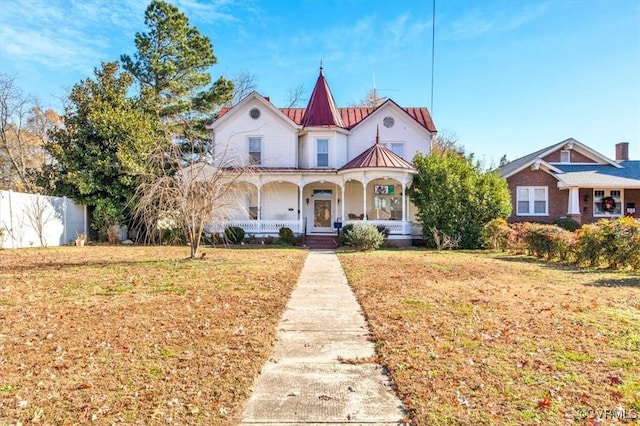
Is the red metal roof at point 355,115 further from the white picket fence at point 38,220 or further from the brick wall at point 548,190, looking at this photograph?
the white picket fence at point 38,220

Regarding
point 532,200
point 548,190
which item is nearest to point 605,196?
point 548,190

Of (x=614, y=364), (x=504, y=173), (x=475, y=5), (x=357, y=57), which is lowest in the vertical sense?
(x=614, y=364)

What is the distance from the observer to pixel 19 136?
115 ft

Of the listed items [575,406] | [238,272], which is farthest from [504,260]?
[575,406]

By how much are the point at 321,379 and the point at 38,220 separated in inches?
783

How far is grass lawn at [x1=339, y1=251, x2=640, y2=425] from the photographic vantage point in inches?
151

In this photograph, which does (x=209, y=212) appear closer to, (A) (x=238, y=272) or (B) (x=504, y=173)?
(A) (x=238, y=272)

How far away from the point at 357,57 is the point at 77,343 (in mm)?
27131

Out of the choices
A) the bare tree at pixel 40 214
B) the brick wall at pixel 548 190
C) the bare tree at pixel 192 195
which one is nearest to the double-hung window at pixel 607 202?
the brick wall at pixel 548 190

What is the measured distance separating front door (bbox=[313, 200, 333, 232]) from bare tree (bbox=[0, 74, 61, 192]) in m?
22.9

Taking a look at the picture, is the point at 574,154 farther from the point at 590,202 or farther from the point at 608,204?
the point at 608,204

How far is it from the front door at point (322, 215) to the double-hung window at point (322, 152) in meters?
2.36

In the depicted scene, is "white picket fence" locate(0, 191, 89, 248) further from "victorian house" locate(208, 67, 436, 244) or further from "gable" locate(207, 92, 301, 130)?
"gable" locate(207, 92, 301, 130)

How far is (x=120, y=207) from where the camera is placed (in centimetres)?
2309
